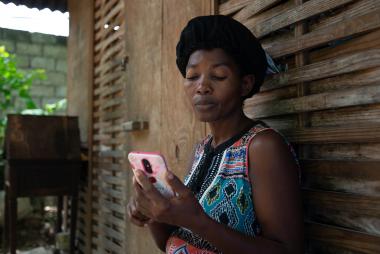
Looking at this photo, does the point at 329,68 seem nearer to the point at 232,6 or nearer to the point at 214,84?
the point at 214,84

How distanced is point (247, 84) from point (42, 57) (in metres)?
8.03

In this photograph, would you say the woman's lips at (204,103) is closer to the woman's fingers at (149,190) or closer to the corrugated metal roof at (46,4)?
the woman's fingers at (149,190)

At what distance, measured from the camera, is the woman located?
1147 mm

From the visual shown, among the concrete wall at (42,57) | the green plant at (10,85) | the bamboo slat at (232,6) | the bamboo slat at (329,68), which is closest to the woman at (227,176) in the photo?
the bamboo slat at (329,68)

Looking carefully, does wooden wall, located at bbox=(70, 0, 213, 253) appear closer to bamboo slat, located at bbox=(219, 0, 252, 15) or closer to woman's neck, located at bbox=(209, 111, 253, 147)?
bamboo slat, located at bbox=(219, 0, 252, 15)

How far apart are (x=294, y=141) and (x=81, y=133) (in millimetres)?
3838

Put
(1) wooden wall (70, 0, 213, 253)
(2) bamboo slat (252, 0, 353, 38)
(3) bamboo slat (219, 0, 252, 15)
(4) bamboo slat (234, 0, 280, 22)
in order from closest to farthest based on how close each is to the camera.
Result: 1. (2) bamboo slat (252, 0, 353, 38)
2. (4) bamboo slat (234, 0, 280, 22)
3. (3) bamboo slat (219, 0, 252, 15)
4. (1) wooden wall (70, 0, 213, 253)

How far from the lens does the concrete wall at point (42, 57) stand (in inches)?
328

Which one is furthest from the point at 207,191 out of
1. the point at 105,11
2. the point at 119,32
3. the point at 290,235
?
the point at 105,11

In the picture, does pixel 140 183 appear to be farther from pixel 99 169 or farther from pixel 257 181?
pixel 99 169

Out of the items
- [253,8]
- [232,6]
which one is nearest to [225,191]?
[253,8]

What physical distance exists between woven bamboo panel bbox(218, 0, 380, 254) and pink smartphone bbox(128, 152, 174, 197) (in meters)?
0.59

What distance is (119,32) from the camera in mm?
3709

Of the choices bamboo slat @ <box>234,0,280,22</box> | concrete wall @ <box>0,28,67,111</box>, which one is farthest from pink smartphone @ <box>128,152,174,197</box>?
concrete wall @ <box>0,28,67,111</box>
